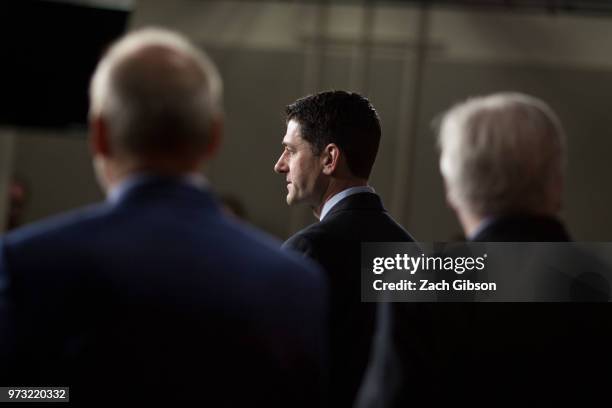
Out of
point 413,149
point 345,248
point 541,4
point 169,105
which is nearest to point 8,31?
point 345,248

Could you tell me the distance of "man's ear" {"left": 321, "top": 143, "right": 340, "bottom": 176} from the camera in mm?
1645

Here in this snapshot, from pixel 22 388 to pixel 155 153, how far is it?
269 mm

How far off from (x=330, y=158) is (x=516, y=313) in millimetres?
609

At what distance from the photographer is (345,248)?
147 centimetres

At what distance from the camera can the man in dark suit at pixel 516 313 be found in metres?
1.11

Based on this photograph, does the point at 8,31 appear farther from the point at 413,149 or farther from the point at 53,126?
the point at 413,149

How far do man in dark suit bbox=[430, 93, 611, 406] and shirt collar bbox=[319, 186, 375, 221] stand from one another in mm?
496

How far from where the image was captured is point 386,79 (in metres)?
4.95

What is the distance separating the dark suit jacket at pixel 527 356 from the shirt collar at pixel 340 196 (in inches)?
20.6

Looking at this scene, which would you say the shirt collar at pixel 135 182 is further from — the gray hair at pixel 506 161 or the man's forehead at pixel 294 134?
the man's forehead at pixel 294 134

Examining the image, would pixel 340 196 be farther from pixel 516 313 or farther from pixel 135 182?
pixel 135 182

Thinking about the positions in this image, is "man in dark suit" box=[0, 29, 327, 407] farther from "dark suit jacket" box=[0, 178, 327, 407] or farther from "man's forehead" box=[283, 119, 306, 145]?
"man's forehead" box=[283, 119, 306, 145]

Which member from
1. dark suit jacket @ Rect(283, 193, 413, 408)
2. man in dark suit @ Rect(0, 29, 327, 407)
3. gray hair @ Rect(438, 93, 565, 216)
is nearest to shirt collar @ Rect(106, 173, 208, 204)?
man in dark suit @ Rect(0, 29, 327, 407)

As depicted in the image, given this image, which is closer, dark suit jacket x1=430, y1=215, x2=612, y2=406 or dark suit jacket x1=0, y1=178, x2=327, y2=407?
dark suit jacket x1=0, y1=178, x2=327, y2=407
